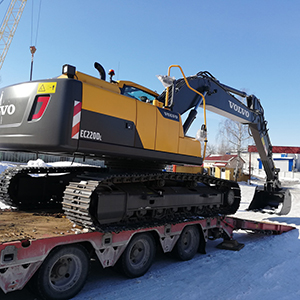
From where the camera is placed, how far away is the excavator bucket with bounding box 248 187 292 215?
36.2 ft

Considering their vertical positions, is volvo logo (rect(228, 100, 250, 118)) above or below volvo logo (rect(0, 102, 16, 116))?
above

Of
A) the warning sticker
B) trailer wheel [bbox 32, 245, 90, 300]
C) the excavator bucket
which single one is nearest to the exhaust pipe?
the warning sticker

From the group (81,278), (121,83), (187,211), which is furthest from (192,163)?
(81,278)

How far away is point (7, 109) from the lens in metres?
4.62

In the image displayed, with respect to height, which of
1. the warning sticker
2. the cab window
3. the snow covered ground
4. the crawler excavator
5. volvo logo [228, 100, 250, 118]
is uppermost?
volvo logo [228, 100, 250, 118]

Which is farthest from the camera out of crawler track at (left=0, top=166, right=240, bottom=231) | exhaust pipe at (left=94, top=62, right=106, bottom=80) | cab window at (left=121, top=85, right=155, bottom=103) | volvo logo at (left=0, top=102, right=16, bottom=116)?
cab window at (left=121, top=85, right=155, bottom=103)

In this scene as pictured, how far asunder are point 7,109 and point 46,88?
86 centimetres

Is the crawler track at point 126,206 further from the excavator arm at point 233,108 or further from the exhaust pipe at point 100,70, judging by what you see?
the exhaust pipe at point 100,70

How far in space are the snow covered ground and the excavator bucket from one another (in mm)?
4067

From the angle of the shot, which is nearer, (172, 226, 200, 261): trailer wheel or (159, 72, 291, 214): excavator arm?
(172, 226, 200, 261): trailer wheel

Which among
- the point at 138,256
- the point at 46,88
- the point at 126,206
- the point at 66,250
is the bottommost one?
the point at 138,256

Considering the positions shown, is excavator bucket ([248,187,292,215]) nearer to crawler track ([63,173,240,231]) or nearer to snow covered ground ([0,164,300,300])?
snow covered ground ([0,164,300,300])

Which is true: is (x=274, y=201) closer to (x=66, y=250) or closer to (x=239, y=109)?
(x=239, y=109)

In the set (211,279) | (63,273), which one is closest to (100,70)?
(63,273)
